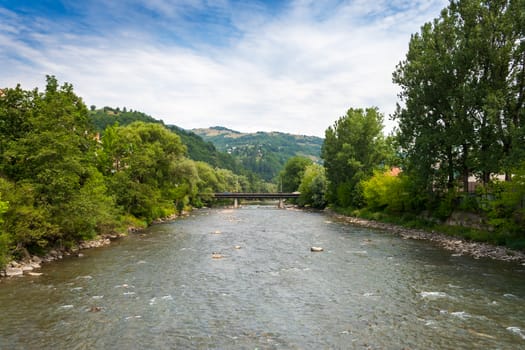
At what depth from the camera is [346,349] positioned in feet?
42.9

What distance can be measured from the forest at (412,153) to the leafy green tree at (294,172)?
68644 millimetres

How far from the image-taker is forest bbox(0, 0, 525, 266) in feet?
90.4

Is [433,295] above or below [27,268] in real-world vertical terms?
above

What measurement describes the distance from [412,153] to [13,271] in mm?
35984

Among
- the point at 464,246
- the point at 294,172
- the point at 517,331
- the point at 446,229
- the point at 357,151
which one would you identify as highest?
the point at 357,151

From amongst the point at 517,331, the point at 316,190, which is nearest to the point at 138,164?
the point at 517,331

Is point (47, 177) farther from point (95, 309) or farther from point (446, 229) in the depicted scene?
point (446, 229)

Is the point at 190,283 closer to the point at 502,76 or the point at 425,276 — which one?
the point at 425,276

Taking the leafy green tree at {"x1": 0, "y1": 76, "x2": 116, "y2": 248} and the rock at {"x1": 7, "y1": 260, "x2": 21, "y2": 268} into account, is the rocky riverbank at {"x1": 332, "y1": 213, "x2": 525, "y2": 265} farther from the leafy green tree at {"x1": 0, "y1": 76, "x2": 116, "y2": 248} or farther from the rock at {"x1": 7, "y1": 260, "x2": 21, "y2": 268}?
the rock at {"x1": 7, "y1": 260, "x2": 21, "y2": 268}

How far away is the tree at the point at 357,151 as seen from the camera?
6856 cm

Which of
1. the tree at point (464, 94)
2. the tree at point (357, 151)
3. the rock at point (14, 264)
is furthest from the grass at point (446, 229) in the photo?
the rock at point (14, 264)

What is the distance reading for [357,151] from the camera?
70625 mm

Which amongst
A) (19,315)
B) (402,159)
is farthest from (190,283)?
(402,159)

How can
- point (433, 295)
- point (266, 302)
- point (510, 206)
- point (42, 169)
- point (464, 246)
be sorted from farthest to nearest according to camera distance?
point (464, 246) → point (510, 206) → point (42, 169) → point (433, 295) → point (266, 302)
